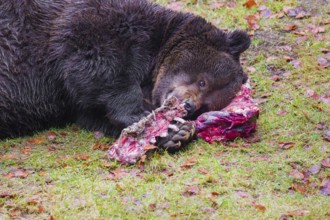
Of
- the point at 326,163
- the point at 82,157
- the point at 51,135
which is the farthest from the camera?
the point at 51,135

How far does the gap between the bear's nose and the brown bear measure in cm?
1

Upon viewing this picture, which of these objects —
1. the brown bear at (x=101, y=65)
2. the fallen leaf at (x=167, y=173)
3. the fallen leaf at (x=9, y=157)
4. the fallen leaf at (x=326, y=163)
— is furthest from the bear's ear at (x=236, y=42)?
the fallen leaf at (x=9, y=157)

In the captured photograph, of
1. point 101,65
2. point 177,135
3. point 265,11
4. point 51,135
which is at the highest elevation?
point 101,65

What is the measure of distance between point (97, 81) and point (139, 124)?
85 cm

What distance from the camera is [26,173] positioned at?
6.91 meters

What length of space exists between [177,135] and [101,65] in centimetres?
128

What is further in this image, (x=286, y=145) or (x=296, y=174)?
(x=286, y=145)

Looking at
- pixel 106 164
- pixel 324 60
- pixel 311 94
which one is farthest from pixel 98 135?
pixel 324 60

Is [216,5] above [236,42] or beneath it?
beneath

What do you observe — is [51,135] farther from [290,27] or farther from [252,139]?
[290,27]

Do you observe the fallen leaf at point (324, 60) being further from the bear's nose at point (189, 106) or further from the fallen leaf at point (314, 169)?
the fallen leaf at point (314, 169)

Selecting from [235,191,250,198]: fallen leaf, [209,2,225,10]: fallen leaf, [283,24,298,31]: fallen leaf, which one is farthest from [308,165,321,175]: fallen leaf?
[209,2,225,10]: fallen leaf

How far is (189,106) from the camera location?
7.98 metres

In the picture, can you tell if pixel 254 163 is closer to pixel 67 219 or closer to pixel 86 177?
pixel 86 177
